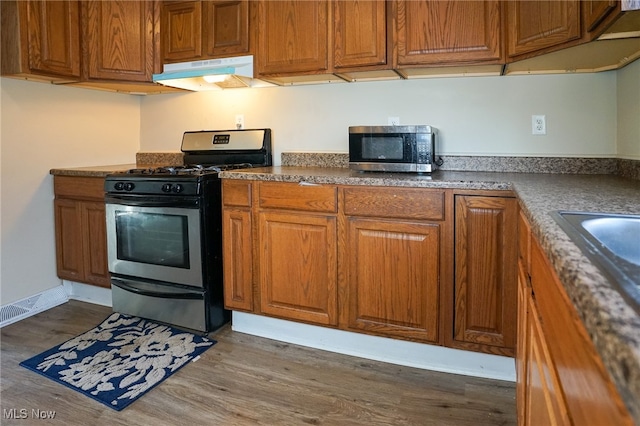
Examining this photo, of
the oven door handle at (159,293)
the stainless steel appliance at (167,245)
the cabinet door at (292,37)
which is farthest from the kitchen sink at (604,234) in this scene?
the oven door handle at (159,293)

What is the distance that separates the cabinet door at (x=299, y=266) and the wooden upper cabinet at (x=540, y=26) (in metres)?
1.16

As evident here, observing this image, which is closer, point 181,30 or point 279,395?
point 279,395

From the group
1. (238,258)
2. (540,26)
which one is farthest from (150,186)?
(540,26)

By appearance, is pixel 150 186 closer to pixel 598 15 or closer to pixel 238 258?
pixel 238 258

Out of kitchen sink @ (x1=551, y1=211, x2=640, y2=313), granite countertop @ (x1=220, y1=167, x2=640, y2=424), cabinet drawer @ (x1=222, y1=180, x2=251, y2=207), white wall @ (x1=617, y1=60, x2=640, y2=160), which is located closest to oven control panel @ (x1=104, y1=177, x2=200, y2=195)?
cabinet drawer @ (x1=222, y1=180, x2=251, y2=207)

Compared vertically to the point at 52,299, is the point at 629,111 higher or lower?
higher

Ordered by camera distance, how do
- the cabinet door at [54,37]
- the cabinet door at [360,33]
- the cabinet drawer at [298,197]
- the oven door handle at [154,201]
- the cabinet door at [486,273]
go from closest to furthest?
the cabinet door at [486,273]
the cabinet drawer at [298,197]
the cabinet door at [360,33]
the oven door handle at [154,201]
the cabinet door at [54,37]

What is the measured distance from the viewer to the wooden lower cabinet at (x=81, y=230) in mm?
2797

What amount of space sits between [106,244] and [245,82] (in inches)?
54.0

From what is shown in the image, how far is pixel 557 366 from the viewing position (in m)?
0.72

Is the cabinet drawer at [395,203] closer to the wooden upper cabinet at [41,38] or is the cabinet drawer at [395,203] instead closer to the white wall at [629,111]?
the white wall at [629,111]

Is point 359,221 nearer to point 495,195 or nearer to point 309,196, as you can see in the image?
point 309,196

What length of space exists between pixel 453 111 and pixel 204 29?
1.58 m

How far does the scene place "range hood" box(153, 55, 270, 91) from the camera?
2551mm
